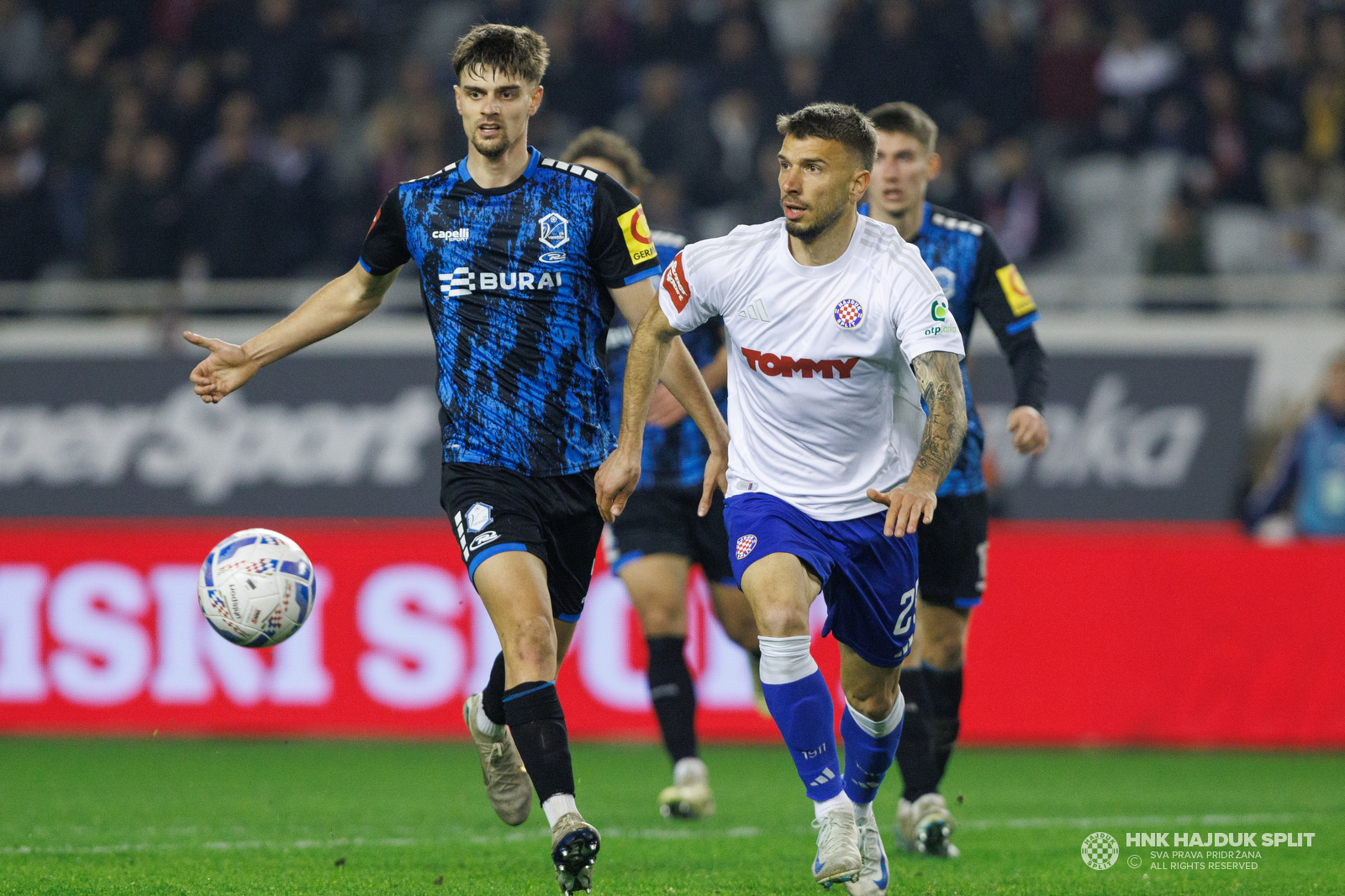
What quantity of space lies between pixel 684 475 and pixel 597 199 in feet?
7.70

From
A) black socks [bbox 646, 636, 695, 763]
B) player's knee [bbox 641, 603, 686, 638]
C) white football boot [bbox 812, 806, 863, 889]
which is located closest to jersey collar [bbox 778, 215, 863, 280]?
white football boot [bbox 812, 806, 863, 889]

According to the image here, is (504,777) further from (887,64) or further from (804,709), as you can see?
(887,64)

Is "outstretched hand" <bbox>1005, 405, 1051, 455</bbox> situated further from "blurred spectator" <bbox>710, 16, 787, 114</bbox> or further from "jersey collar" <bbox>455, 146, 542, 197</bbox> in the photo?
"blurred spectator" <bbox>710, 16, 787, 114</bbox>

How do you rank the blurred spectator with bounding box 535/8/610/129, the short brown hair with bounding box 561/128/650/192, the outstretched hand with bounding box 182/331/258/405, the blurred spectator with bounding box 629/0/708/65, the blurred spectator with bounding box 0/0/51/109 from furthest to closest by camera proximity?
the blurred spectator with bounding box 0/0/51/109, the blurred spectator with bounding box 629/0/708/65, the blurred spectator with bounding box 535/8/610/129, the short brown hair with bounding box 561/128/650/192, the outstretched hand with bounding box 182/331/258/405

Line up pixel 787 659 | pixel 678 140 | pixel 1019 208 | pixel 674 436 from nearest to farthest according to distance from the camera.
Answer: pixel 787 659, pixel 674 436, pixel 1019 208, pixel 678 140

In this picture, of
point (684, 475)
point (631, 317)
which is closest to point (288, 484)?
point (684, 475)

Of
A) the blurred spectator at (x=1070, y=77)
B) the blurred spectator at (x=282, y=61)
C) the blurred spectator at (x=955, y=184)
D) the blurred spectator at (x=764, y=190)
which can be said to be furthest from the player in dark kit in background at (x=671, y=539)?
the blurred spectator at (x=282, y=61)

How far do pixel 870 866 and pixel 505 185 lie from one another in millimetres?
2568

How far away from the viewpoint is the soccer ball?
559cm

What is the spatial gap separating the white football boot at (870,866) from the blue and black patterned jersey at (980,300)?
1.61m

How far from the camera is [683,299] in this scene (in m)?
5.45

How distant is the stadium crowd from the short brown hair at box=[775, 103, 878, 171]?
9.25m

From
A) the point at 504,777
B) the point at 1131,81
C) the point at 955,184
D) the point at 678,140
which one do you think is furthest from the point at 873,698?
the point at 1131,81

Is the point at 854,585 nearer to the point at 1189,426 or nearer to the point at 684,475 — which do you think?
the point at 684,475
